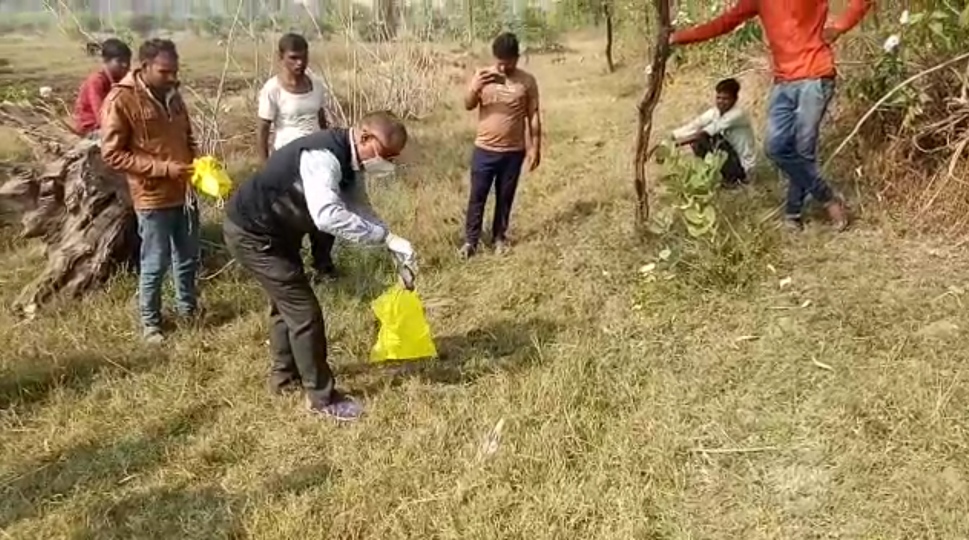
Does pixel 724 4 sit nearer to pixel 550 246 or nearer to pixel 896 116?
pixel 896 116

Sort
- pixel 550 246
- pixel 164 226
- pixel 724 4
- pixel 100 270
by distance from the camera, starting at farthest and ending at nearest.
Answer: pixel 724 4 → pixel 550 246 → pixel 100 270 → pixel 164 226

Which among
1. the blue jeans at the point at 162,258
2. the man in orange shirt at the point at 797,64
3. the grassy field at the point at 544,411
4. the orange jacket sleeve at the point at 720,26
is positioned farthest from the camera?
the orange jacket sleeve at the point at 720,26

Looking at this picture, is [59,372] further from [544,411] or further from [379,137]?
[544,411]

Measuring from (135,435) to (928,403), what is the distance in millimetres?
3051

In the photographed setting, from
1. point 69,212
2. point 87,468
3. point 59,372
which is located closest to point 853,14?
point 87,468

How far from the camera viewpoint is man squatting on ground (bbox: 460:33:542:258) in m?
5.22

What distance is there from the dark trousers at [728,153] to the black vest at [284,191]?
314 cm

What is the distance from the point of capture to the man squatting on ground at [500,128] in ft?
17.1

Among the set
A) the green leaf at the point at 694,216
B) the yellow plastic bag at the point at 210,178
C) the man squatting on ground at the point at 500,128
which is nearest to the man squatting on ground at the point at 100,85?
the yellow plastic bag at the point at 210,178

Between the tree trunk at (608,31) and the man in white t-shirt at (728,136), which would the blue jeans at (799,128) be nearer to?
the man in white t-shirt at (728,136)

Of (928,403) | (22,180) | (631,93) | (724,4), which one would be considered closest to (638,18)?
(631,93)

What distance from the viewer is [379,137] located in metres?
3.35

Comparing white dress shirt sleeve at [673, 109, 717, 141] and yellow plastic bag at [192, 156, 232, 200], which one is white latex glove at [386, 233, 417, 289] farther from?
white dress shirt sleeve at [673, 109, 717, 141]

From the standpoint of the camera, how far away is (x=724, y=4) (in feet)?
28.8
